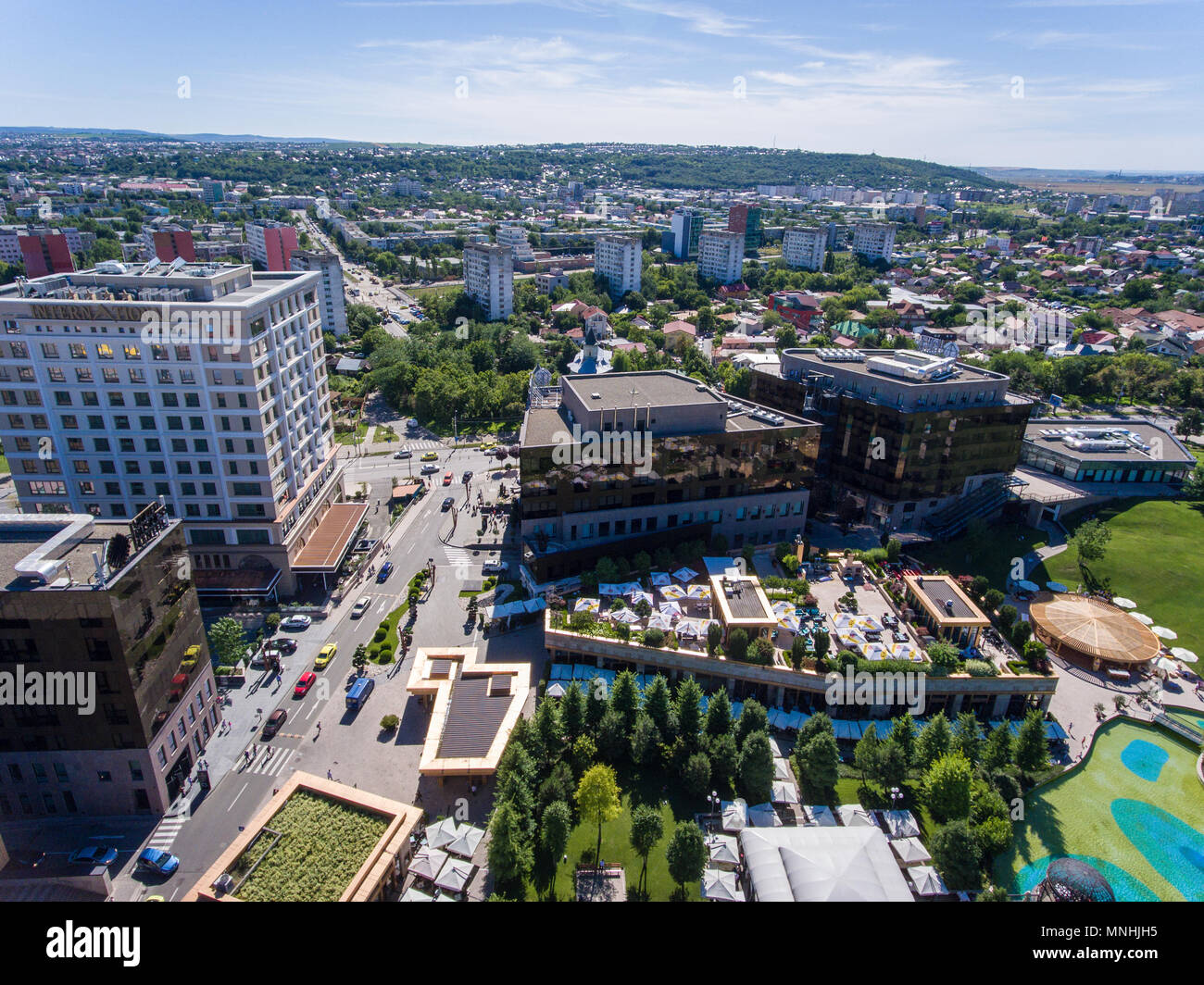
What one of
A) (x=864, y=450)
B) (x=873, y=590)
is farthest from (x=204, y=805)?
(x=864, y=450)

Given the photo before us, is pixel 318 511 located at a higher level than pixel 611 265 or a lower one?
lower

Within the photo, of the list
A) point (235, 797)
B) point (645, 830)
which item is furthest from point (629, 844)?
point (235, 797)

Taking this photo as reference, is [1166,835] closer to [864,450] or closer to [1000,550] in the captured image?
[1000,550]

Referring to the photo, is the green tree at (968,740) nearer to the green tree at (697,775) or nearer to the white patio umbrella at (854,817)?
the white patio umbrella at (854,817)

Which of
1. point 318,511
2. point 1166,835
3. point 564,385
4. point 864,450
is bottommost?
point 1166,835

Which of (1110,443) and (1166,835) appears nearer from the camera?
(1166,835)

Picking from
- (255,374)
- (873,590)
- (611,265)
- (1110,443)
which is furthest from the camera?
(611,265)
